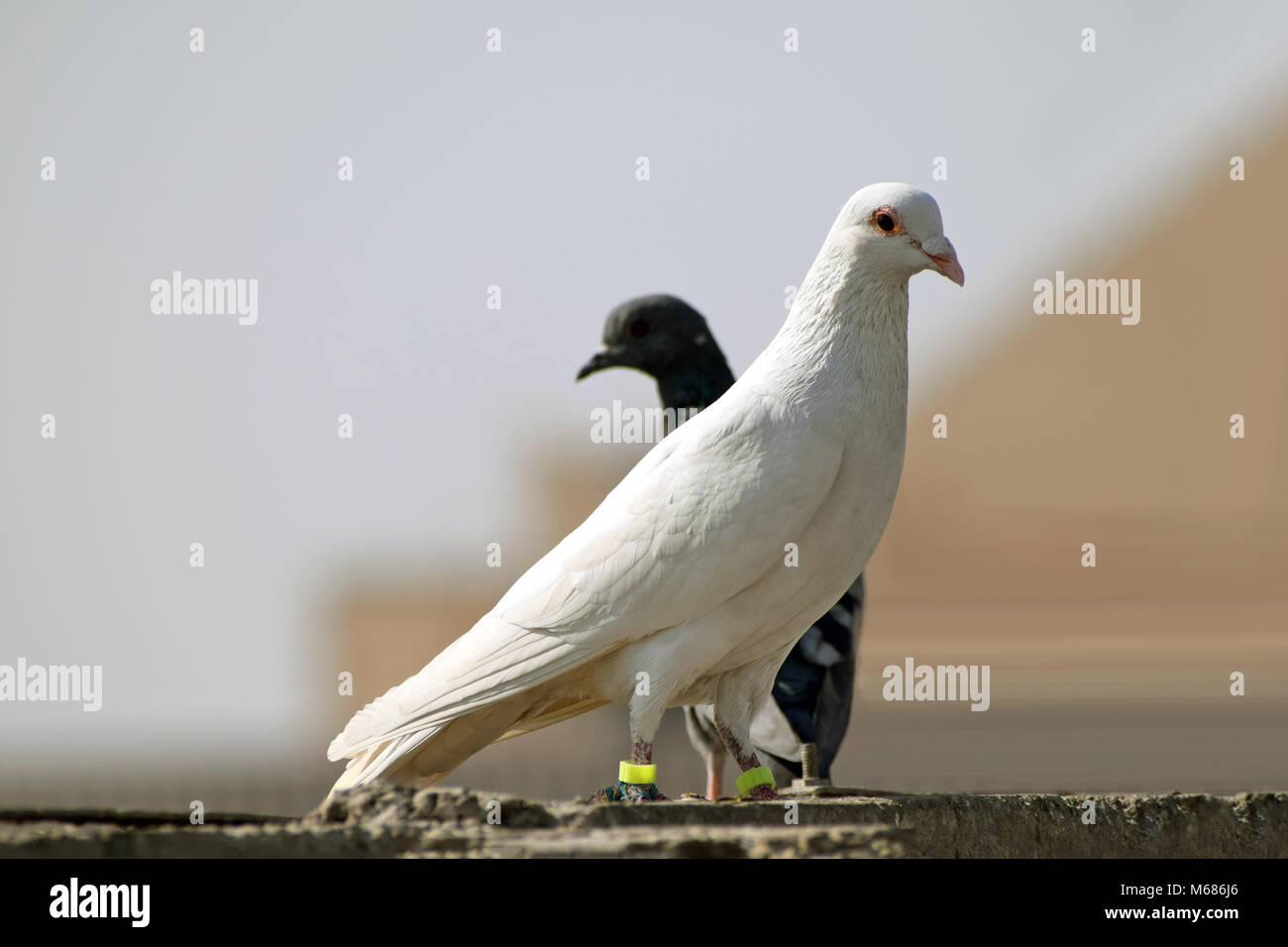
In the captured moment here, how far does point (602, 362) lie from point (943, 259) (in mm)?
4127

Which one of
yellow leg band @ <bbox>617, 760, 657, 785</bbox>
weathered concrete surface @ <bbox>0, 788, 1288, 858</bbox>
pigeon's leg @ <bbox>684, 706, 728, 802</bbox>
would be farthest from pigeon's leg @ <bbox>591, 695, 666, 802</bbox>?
pigeon's leg @ <bbox>684, 706, 728, 802</bbox>

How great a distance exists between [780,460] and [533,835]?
188 cm

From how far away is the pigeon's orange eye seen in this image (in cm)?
534

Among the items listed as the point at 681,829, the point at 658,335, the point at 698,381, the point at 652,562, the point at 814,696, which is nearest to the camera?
the point at 681,829

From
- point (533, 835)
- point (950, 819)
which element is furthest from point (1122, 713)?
point (533, 835)

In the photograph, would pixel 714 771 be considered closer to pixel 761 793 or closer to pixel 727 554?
pixel 761 793

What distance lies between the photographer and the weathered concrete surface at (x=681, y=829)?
338 cm

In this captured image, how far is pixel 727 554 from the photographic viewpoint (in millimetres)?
4988

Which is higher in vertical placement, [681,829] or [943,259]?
[943,259]

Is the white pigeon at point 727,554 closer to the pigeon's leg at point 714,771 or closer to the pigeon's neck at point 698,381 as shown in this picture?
the pigeon's leg at point 714,771

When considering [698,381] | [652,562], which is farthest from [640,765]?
[698,381]

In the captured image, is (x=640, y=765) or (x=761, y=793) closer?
(x=640, y=765)

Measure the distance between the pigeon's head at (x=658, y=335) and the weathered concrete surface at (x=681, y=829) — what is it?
4.27 m
